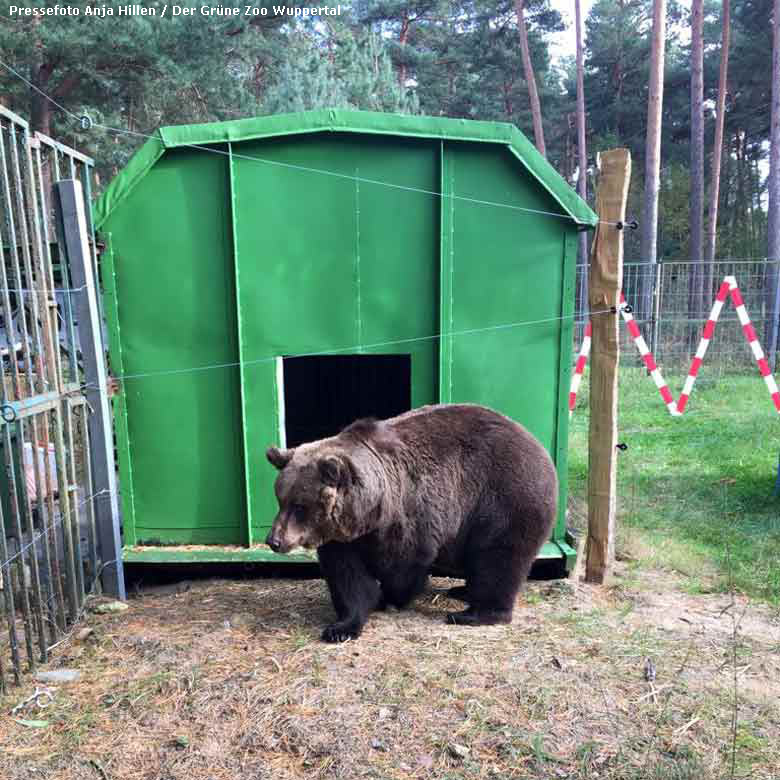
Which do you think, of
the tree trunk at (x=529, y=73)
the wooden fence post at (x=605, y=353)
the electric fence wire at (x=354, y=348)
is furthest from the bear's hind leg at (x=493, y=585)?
the tree trunk at (x=529, y=73)

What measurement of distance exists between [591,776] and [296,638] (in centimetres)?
196

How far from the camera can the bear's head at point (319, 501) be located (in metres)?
3.90

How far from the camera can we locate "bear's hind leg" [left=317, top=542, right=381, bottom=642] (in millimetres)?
4242

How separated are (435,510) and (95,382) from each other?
2595 mm

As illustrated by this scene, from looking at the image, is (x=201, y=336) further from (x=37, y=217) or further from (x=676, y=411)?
(x=676, y=411)

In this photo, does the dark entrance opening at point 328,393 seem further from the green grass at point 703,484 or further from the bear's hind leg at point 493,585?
the bear's hind leg at point 493,585

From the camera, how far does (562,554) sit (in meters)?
5.53

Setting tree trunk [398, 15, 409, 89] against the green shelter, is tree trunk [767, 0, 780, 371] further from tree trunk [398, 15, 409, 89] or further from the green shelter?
the green shelter

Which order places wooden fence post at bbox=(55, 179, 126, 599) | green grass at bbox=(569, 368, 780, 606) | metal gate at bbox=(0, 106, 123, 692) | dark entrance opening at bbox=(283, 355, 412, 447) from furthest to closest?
dark entrance opening at bbox=(283, 355, 412, 447), green grass at bbox=(569, 368, 780, 606), wooden fence post at bbox=(55, 179, 126, 599), metal gate at bbox=(0, 106, 123, 692)

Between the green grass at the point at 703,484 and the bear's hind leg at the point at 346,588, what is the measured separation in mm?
2882

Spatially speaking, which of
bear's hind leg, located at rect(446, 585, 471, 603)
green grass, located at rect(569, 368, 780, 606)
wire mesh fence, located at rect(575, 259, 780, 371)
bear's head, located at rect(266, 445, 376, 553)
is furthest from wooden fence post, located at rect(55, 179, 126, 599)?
wire mesh fence, located at rect(575, 259, 780, 371)

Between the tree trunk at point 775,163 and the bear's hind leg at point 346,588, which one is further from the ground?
the tree trunk at point 775,163

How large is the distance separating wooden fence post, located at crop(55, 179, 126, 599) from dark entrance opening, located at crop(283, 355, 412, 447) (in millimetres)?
3528

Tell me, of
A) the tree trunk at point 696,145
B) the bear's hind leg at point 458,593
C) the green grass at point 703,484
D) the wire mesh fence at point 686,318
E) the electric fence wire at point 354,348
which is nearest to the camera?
the bear's hind leg at point 458,593
